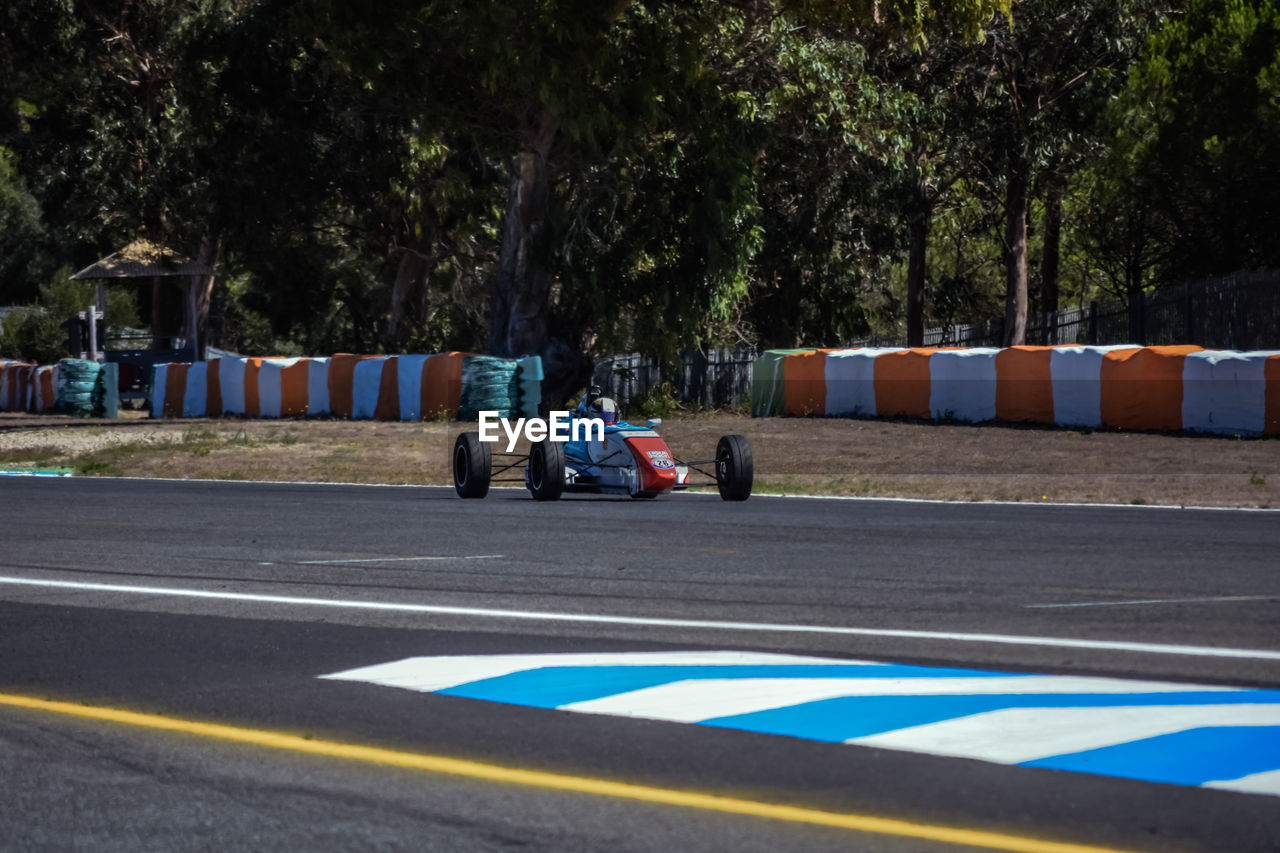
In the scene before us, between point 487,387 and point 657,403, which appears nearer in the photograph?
point 487,387

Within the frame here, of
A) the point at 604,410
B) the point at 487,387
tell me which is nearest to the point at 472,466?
the point at 604,410

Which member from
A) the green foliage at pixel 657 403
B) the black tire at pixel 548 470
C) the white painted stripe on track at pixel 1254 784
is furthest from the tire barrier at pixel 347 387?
the white painted stripe on track at pixel 1254 784

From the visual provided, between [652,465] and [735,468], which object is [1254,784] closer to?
[652,465]

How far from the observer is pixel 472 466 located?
18.2 metres

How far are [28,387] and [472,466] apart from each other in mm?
34842

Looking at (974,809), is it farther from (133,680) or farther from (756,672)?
(133,680)

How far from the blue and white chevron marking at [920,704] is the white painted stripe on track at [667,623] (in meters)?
0.81

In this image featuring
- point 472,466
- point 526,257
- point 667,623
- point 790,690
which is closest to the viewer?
point 790,690

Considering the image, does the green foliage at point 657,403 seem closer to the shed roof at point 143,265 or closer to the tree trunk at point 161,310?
the shed roof at point 143,265

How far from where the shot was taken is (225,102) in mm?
46625

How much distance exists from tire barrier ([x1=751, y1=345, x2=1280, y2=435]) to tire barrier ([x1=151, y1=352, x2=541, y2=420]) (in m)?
5.62

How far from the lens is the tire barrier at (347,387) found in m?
33.2

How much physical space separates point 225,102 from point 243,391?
1144 cm

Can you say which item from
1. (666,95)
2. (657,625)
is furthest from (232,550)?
(666,95)
